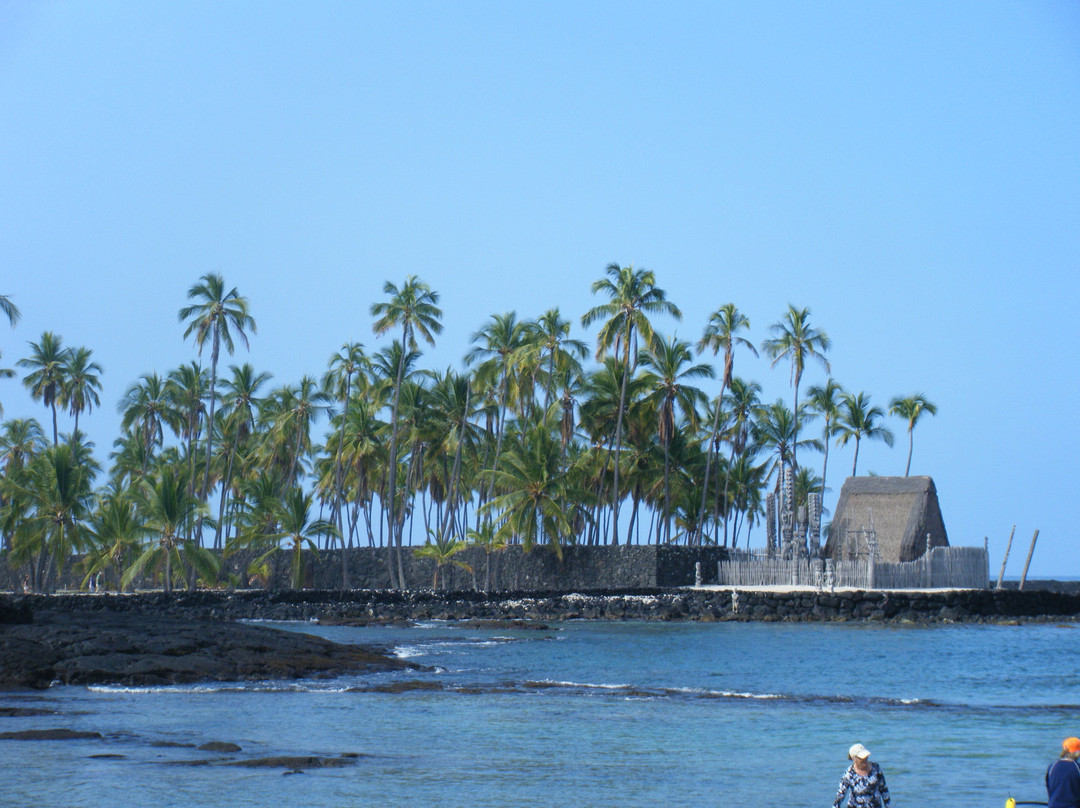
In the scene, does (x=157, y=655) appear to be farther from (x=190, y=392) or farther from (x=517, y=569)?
(x=190, y=392)

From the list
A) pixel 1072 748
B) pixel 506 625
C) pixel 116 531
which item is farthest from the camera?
pixel 116 531

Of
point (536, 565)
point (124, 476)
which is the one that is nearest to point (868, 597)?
point (536, 565)

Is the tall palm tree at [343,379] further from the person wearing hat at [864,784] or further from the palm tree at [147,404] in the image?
the person wearing hat at [864,784]

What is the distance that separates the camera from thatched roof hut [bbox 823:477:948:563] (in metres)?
47.8

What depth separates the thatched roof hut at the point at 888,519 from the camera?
47.8 meters

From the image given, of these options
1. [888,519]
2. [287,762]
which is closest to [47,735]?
[287,762]

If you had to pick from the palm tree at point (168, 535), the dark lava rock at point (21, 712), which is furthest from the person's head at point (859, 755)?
the palm tree at point (168, 535)

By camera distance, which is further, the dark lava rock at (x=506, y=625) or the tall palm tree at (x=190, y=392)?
the tall palm tree at (x=190, y=392)

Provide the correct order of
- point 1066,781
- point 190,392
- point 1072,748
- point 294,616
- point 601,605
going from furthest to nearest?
1. point 190,392
2. point 294,616
3. point 601,605
4. point 1072,748
5. point 1066,781

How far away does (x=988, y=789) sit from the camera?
531 inches

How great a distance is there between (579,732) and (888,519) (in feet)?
113

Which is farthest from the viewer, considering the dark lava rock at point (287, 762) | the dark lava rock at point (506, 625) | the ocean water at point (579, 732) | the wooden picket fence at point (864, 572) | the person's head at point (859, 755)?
the wooden picket fence at point (864, 572)

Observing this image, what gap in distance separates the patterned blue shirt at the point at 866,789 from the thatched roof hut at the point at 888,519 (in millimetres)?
39196

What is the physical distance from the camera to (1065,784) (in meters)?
8.88
